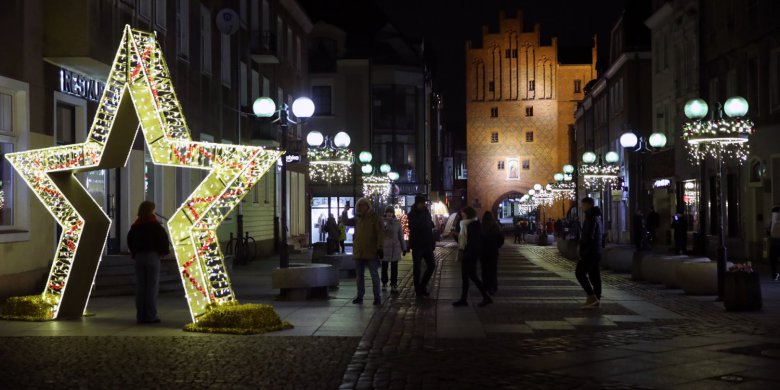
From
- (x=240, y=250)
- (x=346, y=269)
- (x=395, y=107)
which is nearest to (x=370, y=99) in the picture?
(x=395, y=107)

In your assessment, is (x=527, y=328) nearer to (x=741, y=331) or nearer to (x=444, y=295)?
(x=741, y=331)

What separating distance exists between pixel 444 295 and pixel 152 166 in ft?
31.3

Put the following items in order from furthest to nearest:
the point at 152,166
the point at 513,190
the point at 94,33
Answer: the point at 513,190 → the point at 152,166 → the point at 94,33

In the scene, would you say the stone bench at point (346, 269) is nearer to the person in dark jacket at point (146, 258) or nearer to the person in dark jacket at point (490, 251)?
the person in dark jacket at point (490, 251)

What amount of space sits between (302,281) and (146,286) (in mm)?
4104

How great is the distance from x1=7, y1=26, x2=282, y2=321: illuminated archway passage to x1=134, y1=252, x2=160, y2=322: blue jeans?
19.6 inches

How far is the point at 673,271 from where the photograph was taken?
836 inches

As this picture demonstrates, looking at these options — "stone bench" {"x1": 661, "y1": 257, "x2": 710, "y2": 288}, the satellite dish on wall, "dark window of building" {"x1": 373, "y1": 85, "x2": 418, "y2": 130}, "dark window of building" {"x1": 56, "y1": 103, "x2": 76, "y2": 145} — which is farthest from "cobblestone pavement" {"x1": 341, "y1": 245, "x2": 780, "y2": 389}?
"dark window of building" {"x1": 373, "y1": 85, "x2": 418, "y2": 130}

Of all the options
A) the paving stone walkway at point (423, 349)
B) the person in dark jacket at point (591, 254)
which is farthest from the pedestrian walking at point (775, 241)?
the person in dark jacket at point (591, 254)

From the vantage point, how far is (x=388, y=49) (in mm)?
74812

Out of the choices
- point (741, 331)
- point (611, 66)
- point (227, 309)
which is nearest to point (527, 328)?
A: point (741, 331)

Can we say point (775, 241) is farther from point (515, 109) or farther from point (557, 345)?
point (515, 109)

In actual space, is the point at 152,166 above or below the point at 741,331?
above

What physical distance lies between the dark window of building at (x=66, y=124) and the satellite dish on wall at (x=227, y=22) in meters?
10.4
